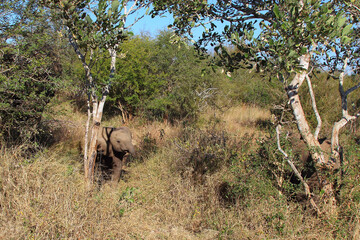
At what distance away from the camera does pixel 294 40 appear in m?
3.84

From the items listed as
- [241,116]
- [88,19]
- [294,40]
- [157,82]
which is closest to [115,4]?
[88,19]

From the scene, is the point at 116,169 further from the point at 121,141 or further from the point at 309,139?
the point at 309,139

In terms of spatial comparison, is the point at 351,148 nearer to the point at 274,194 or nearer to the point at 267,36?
the point at 274,194

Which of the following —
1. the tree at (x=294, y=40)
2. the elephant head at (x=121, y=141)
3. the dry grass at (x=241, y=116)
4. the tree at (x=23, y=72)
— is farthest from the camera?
the dry grass at (x=241, y=116)

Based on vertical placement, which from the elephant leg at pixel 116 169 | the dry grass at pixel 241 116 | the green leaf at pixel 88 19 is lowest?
the elephant leg at pixel 116 169

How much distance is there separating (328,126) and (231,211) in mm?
6701

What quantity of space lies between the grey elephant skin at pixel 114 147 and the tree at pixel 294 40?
2638 millimetres

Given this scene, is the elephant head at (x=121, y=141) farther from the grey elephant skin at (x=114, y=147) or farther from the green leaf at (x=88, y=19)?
the green leaf at (x=88, y=19)

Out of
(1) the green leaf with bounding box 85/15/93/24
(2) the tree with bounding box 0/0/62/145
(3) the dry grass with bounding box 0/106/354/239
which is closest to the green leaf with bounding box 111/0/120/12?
(1) the green leaf with bounding box 85/15/93/24

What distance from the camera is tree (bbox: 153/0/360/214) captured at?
3736 millimetres

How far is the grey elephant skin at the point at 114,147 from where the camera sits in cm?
676

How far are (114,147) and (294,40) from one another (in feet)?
14.5

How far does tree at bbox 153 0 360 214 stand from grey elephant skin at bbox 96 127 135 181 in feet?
8.66

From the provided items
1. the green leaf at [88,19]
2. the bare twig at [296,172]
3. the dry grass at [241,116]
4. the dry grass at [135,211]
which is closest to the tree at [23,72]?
the dry grass at [135,211]
